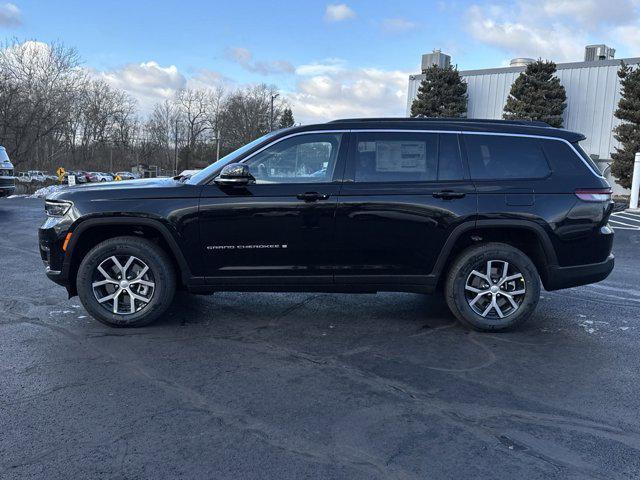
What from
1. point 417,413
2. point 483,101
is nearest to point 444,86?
point 483,101

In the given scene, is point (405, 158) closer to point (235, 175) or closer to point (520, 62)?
point (235, 175)

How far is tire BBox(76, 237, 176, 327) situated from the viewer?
480 centimetres

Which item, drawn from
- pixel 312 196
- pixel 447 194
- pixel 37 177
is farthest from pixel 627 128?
pixel 37 177

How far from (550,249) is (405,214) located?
1.38 meters

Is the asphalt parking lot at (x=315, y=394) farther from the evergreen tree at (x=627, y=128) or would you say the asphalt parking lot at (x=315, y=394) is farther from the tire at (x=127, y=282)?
the evergreen tree at (x=627, y=128)

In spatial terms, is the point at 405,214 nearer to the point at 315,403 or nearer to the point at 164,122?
the point at 315,403

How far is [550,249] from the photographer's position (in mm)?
4820

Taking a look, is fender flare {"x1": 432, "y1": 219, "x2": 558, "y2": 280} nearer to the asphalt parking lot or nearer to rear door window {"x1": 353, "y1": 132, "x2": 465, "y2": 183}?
rear door window {"x1": 353, "y1": 132, "x2": 465, "y2": 183}

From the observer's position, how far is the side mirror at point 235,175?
4.59 meters

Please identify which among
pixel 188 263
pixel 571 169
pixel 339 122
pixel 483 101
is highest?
pixel 483 101

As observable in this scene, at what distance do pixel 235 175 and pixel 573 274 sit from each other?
3230mm

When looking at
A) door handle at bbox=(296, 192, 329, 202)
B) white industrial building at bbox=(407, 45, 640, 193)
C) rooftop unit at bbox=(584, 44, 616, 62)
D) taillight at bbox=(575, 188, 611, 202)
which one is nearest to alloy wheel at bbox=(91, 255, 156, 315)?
door handle at bbox=(296, 192, 329, 202)

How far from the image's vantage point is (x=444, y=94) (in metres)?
37.4

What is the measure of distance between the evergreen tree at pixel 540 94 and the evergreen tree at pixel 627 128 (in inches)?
144
